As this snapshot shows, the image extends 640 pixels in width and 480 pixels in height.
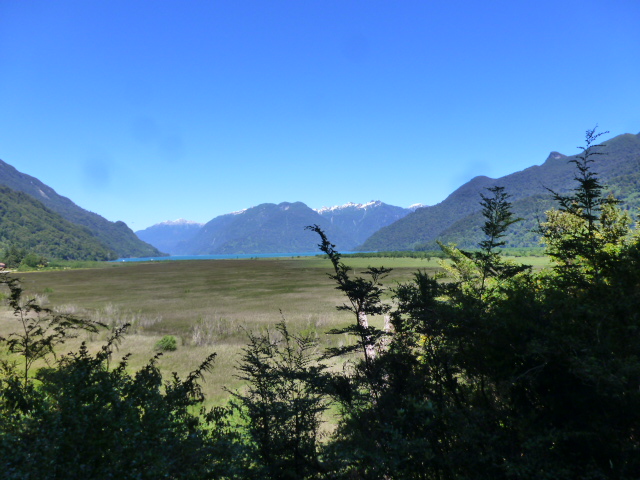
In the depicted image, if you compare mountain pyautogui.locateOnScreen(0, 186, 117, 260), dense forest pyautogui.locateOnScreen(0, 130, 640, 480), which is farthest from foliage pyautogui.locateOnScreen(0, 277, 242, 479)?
mountain pyautogui.locateOnScreen(0, 186, 117, 260)

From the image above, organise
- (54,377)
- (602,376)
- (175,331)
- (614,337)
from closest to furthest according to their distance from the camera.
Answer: (602,376) → (614,337) → (54,377) → (175,331)

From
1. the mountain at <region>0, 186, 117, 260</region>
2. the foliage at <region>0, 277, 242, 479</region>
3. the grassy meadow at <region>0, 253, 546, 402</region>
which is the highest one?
the mountain at <region>0, 186, 117, 260</region>

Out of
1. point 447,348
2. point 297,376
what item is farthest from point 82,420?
point 447,348

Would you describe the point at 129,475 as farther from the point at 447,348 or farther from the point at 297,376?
the point at 447,348

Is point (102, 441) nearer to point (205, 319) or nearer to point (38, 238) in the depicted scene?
point (205, 319)

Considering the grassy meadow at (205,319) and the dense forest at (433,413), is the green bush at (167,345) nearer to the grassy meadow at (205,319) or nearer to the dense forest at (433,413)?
the grassy meadow at (205,319)

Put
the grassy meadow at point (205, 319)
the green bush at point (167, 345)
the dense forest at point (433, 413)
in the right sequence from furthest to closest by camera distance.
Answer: the green bush at point (167, 345)
the grassy meadow at point (205, 319)
the dense forest at point (433, 413)

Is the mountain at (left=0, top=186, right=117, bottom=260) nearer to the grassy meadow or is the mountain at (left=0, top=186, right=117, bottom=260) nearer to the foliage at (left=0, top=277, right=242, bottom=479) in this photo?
the grassy meadow

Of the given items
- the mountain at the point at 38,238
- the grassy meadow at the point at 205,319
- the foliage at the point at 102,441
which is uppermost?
the mountain at the point at 38,238

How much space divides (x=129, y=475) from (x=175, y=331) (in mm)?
19052

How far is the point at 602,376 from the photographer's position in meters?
2.88

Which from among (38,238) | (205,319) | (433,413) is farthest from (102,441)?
(38,238)

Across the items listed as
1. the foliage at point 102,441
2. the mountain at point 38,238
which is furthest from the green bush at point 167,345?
the mountain at point 38,238

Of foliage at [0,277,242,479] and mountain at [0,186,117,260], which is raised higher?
mountain at [0,186,117,260]
